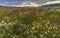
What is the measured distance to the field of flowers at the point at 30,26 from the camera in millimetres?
21125

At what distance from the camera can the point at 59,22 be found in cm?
2364

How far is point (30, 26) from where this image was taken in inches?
888

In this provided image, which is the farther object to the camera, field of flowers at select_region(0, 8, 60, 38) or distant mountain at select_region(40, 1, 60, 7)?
distant mountain at select_region(40, 1, 60, 7)

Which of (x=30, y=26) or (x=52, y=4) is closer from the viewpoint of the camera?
(x=30, y=26)

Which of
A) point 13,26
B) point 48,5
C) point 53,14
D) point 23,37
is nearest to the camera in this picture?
point 23,37

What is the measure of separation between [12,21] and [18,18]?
4.03 feet

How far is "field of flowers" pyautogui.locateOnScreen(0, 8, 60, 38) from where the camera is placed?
832 inches

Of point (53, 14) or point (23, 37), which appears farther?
point (53, 14)

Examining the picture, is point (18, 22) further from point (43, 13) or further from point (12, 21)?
point (43, 13)

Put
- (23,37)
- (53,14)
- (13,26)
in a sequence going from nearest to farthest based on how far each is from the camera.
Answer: (23,37) < (13,26) < (53,14)

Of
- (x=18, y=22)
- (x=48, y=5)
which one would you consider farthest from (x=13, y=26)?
(x=48, y=5)

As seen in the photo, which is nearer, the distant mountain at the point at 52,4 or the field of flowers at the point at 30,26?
the field of flowers at the point at 30,26

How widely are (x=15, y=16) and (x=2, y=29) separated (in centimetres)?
455

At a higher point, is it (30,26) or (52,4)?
(52,4)
